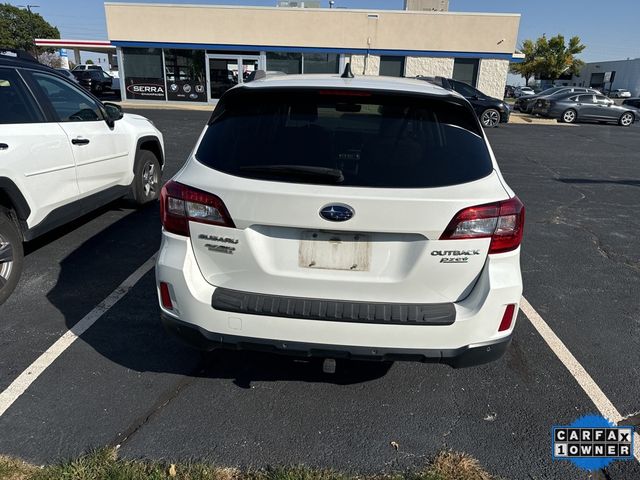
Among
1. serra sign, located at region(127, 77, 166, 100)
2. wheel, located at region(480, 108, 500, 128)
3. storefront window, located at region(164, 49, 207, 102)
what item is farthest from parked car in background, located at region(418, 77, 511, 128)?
serra sign, located at region(127, 77, 166, 100)

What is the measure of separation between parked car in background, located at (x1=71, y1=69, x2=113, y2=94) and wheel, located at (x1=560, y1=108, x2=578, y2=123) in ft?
89.5

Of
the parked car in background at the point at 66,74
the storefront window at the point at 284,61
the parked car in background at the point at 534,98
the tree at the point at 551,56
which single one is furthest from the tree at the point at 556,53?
the parked car in background at the point at 66,74

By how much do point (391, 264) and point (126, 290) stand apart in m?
2.70

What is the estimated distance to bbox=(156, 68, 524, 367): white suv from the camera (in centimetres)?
226

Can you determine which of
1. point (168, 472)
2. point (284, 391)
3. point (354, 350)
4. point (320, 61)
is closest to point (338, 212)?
point (354, 350)

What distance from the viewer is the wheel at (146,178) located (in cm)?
607

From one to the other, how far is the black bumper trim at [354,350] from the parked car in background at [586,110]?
2406 cm

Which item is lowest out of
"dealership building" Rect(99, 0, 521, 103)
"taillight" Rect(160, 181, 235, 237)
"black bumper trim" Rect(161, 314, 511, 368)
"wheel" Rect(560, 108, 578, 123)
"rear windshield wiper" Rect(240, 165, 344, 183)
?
"wheel" Rect(560, 108, 578, 123)

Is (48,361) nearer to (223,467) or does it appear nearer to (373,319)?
(223,467)

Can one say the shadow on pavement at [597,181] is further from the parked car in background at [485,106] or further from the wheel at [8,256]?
the parked car in background at [485,106]

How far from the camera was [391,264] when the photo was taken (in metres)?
2.31

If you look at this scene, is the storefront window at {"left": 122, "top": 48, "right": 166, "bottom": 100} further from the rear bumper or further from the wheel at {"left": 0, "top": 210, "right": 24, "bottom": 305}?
the rear bumper

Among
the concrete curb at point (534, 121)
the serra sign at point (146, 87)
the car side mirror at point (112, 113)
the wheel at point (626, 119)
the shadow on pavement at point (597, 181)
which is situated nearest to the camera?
the car side mirror at point (112, 113)

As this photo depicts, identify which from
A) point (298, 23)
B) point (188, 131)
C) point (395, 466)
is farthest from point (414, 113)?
point (298, 23)
